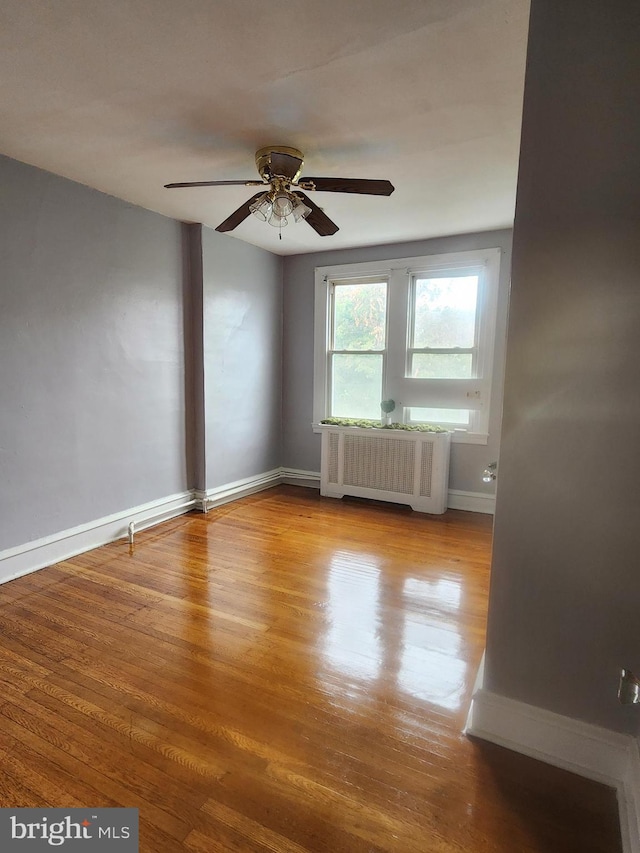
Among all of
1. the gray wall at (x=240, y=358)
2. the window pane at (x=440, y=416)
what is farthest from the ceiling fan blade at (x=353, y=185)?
the window pane at (x=440, y=416)

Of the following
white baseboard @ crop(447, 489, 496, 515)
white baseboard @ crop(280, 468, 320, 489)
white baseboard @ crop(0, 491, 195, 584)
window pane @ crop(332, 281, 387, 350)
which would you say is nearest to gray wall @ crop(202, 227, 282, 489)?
white baseboard @ crop(280, 468, 320, 489)

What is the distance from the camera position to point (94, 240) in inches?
127

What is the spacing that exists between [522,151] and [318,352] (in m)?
3.61

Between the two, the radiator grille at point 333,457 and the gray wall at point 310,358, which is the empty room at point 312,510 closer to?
the gray wall at point 310,358

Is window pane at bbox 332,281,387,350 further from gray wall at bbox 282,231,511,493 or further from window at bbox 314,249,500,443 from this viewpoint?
gray wall at bbox 282,231,511,493

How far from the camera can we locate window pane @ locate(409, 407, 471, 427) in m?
4.40

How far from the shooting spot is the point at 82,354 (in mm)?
3199

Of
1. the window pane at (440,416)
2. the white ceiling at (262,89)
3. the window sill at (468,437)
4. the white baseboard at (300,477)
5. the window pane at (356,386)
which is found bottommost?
the white baseboard at (300,477)

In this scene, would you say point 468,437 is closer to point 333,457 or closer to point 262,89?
point 333,457

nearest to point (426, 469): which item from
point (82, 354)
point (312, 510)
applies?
point (312, 510)

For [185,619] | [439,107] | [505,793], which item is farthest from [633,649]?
[439,107]

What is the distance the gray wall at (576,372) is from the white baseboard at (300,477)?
362 centimetres

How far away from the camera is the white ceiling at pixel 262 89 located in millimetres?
1605

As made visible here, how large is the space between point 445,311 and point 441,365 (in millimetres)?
521
